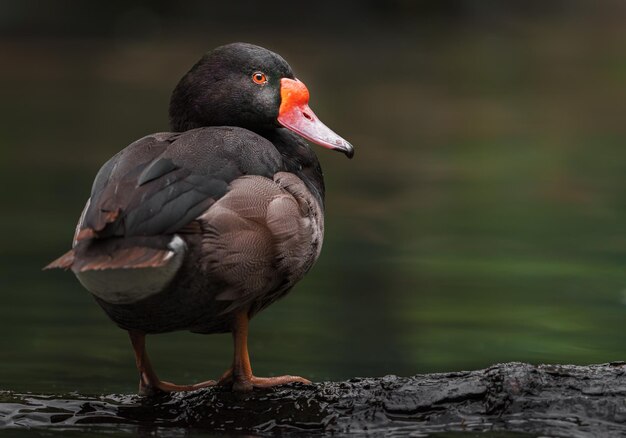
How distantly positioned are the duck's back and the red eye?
58 cm

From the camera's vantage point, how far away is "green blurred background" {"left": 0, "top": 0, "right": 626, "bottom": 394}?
27.2 ft

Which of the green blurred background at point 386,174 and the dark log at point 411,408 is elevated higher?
the green blurred background at point 386,174

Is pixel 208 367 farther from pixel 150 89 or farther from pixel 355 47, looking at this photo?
pixel 355 47

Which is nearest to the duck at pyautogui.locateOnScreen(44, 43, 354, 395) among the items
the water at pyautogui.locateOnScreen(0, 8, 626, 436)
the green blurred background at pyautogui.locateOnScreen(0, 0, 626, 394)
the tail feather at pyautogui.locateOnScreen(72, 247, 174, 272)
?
the tail feather at pyautogui.locateOnScreen(72, 247, 174, 272)

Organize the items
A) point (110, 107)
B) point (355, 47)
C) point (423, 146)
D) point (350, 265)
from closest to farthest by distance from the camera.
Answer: point (350, 265) → point (423, 146) → point (110, 107) → point (355, 47)

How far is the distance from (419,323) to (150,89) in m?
10.1

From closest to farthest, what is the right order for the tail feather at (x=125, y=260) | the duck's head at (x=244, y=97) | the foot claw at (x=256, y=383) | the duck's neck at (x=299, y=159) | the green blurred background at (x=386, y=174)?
the tail feather at (x=125, y=260), the foot claw at (x=256, y=383), the duck's neck at (x=299, y=159), the duck's head at (x=244, y=97), the green blurred background at (x=386, y=174)

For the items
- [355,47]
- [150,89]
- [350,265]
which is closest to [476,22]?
[355,47]

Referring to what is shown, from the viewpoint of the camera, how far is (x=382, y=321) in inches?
357

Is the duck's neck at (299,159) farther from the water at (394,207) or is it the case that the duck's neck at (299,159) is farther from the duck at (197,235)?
the water at (394,207)

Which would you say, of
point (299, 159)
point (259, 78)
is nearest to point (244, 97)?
point (259, 78)

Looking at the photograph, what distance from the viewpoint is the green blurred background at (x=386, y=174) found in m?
8.30

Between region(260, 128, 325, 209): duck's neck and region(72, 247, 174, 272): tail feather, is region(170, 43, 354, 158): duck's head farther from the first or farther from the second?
region(72, 247, 174, 272): tail feather

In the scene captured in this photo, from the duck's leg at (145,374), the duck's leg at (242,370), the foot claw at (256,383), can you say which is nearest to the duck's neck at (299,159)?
the duck's leg at (242,370)
